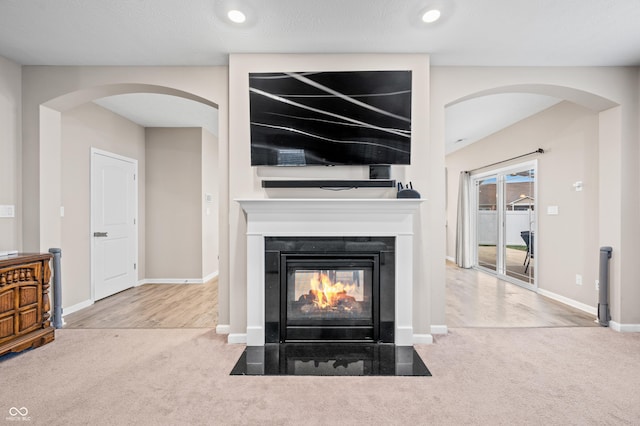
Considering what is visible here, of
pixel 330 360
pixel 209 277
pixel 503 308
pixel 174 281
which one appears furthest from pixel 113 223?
pixel 503 308

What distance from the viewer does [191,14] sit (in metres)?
2.30

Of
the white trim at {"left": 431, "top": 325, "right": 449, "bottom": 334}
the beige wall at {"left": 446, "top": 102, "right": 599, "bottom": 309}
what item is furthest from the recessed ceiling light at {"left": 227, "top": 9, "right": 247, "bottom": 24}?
the beige wall at {"left": 446, "top": 102, "right": 599, "bottom": 309}

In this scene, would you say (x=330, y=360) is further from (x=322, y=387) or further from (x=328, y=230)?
(x=328, y=230)

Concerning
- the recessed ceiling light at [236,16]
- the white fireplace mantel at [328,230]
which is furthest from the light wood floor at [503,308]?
the recessed ceiling light at [236,16]

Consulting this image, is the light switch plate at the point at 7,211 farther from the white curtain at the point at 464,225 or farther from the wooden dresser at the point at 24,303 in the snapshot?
the white curtain at the point at 464,225

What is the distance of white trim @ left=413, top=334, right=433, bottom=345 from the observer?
2.79 meters

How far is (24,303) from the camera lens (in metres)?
2.60

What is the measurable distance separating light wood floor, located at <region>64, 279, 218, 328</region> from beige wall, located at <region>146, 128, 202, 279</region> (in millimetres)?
530

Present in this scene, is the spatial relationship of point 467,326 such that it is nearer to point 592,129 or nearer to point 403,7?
point 592,129

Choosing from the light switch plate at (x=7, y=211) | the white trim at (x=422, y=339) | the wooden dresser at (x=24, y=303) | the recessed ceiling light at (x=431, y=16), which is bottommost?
the white trim at (x=422, y=339)

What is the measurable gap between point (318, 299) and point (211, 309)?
1626 millimetres

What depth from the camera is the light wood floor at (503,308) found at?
331cm

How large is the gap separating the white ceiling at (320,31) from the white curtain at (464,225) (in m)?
3.81

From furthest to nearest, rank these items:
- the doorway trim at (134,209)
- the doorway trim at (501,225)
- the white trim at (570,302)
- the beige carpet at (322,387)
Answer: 1. the doorway trim at (501,225)
2. the doorway trim at (134,209)
3. the white trim at (570,302)
4. the beige carpet at (322,387)
